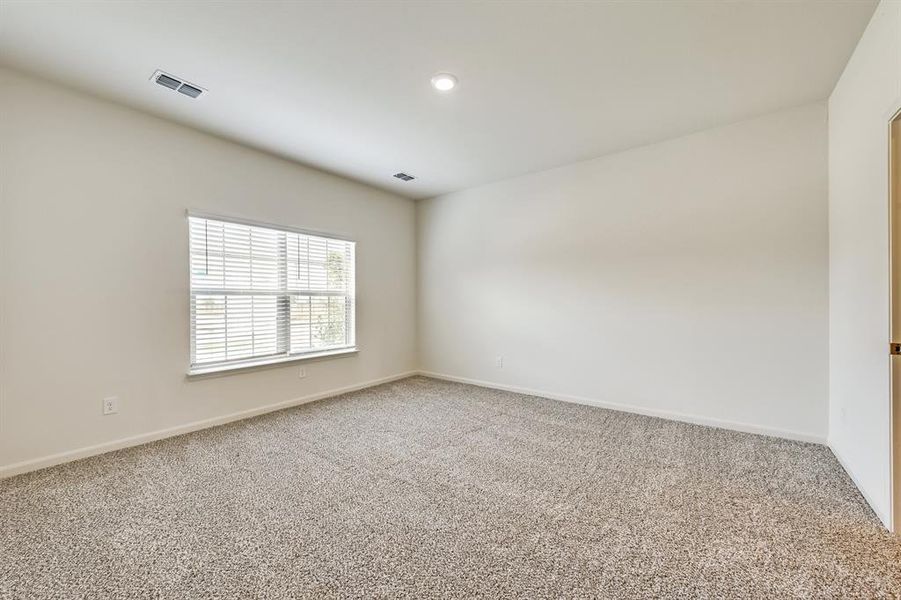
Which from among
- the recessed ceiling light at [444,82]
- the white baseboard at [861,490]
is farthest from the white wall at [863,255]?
the recessed ceiling light at [444,82]

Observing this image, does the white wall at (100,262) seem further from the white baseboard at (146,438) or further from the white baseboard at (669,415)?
the white baseboard at (669,415)

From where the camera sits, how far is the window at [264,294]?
340 cm

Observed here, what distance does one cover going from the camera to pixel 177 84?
2.61m

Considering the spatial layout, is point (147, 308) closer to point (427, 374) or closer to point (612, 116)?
point (427, 374)

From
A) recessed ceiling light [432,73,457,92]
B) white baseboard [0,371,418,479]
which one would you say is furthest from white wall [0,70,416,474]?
recessed ceiling light [432,73,457,92]

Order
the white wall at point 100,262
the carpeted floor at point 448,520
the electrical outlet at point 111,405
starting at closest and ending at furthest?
the carpeted floor at point 448,520
the white wall at point 100,262
the electrical outlet at point 111,405

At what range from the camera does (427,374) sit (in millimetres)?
5465

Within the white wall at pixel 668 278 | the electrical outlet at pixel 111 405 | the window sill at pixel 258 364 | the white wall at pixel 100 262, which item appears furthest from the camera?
the window sill at pixel 258 364

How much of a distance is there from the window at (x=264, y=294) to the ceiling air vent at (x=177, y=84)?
40.0 inches

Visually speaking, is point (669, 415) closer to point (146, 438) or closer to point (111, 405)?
point (146, 438)

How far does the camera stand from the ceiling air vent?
251 cm

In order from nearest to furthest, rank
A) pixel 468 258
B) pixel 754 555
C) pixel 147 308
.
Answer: pixel 754 555
pixel 147 308
pixel 468 258

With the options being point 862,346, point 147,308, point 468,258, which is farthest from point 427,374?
point 862,346

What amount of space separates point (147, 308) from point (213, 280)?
0.55 m
